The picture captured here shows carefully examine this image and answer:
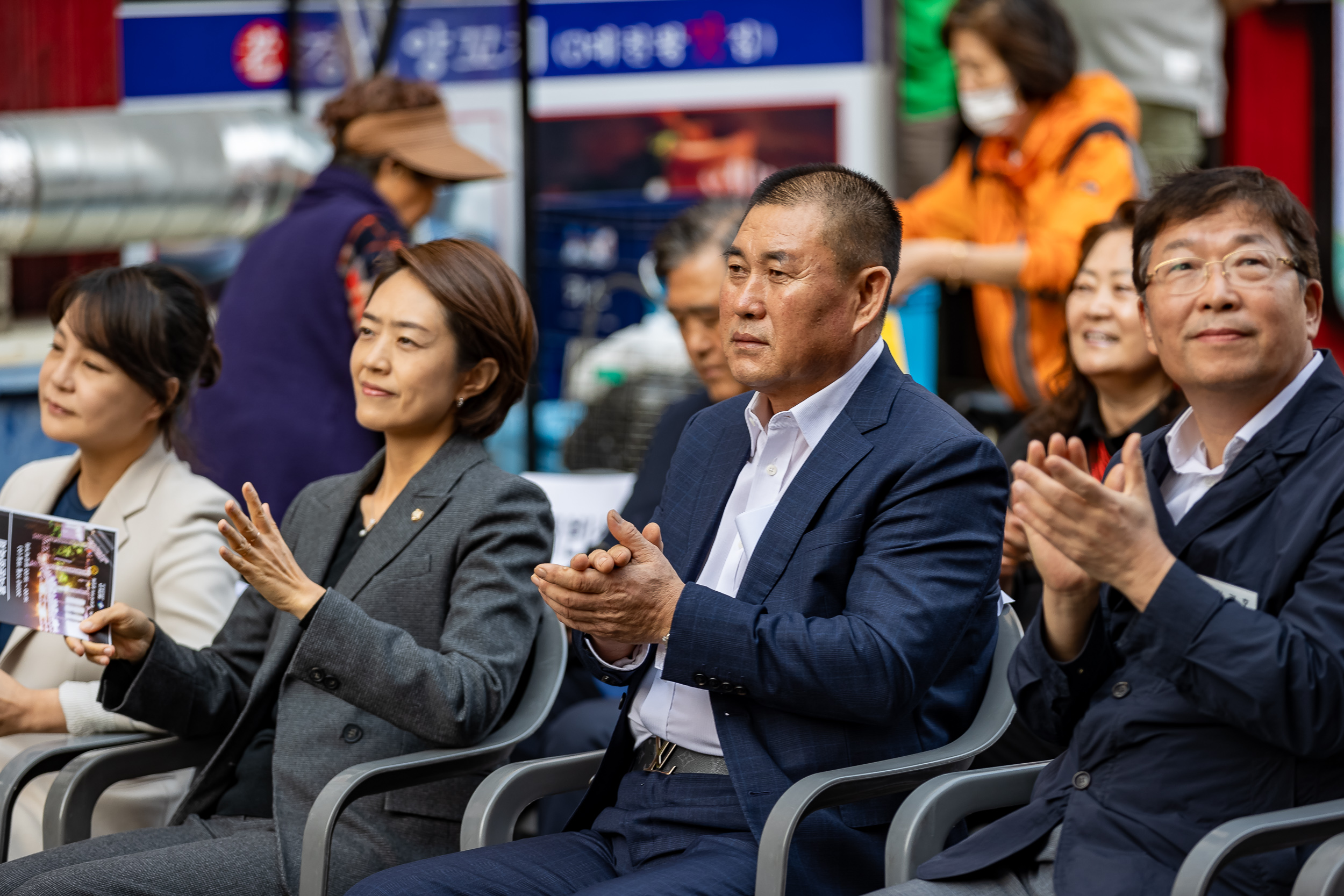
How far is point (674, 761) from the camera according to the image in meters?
2.38

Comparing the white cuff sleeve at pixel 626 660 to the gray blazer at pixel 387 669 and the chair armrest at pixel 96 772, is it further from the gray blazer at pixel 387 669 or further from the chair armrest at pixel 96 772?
the chair armrest at pixel 96 772

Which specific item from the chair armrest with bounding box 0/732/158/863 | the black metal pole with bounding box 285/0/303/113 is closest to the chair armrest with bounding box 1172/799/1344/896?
the chair armrest with bounding box 0/732/158/863

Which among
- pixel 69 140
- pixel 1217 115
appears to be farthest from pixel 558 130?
pixel 1217 115

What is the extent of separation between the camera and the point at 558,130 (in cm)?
587

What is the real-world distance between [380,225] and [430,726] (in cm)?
184

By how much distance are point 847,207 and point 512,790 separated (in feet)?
3.79

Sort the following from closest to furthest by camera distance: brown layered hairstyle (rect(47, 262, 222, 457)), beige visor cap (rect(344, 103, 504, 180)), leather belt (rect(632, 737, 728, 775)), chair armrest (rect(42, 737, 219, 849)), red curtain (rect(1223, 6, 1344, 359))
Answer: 1. leather belt (rect(632, 737, 728, 775))
2. chair armrest (rect(42, 737, 219, 849))
3. brown layered hairstyle (rect(47, 262, 222, 457))
4. beige visor cap (rect(344, 103, 504, 180))
5. red curtain (rect(1223, 6, 1344, 359))

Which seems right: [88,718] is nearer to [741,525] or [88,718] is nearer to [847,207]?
[741,525]

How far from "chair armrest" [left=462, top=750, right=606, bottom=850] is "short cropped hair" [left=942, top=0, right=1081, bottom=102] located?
2.86 meters

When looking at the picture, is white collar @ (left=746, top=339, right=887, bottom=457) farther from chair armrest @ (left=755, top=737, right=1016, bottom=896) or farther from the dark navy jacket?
the dark navy jacket

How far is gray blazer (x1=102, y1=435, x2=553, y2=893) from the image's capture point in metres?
2.44

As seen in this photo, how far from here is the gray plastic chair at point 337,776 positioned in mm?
2396

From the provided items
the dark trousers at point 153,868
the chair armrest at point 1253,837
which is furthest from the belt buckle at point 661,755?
the chair armrest at point 1253,837

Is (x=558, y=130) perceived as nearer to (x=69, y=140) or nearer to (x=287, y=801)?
(x=69, y=140)
